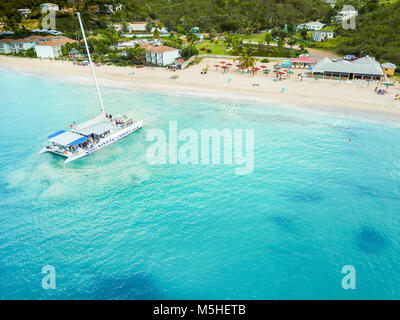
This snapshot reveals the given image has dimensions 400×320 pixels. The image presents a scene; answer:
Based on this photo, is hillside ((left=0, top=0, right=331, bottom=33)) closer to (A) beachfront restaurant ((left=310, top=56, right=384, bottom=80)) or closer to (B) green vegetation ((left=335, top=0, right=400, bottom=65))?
(B) green vegetation ((left=335, top=0, right=400, bottom=65))

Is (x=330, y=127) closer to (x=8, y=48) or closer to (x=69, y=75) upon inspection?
(x=69, y=75)

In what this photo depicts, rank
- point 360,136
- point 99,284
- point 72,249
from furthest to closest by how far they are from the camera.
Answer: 1. point 360,136
2. point 72,249
3. point 99,284

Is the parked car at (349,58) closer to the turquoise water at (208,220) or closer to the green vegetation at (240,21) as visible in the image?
the green vegetation at (240,21)

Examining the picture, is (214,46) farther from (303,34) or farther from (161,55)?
(303,34)

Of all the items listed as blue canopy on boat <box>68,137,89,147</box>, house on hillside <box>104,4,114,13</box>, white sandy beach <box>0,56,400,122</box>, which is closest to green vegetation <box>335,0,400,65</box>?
white sandy beach <box>0,56,400,122</box>

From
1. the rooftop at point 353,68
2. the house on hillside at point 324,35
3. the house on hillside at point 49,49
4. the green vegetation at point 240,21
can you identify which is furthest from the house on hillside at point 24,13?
the rooftop at point 353,68

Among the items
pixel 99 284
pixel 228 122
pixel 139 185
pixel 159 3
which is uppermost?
pixel 159 3

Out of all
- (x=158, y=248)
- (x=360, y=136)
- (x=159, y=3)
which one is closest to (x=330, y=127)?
(x=360, y=136)
